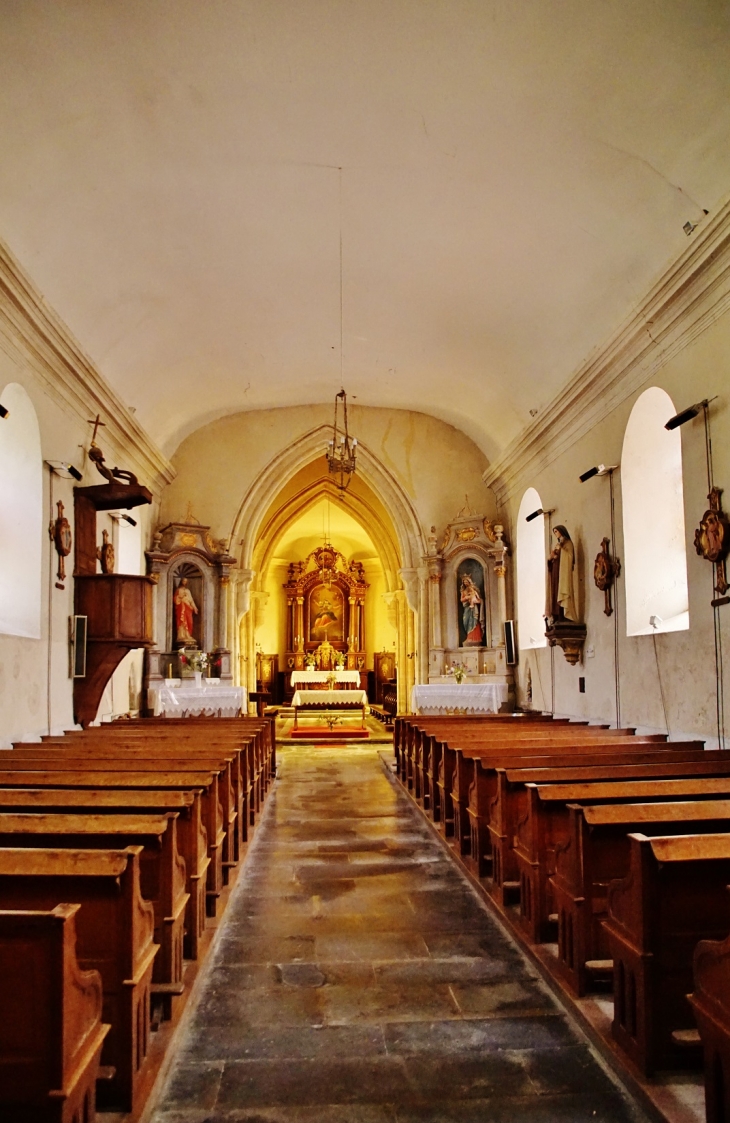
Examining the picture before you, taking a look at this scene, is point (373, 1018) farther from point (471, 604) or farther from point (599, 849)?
point (471, 604)

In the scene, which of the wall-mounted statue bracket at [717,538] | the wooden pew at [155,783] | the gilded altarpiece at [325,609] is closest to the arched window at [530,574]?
the wall-mounted statue bracket at [717,538]

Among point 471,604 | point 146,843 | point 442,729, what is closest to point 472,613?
point 471,604

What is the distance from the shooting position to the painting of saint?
13773mm

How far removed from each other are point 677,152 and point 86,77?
4570 millimetres

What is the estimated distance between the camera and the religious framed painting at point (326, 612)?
24.1m

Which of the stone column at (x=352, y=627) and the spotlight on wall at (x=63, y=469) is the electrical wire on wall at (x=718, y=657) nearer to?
the spotlight on wall at (x=63, y=469)

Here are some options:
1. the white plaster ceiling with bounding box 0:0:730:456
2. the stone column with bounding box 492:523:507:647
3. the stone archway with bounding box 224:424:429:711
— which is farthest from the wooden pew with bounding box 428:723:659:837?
the stone archway with bounding box 224:424:429:711

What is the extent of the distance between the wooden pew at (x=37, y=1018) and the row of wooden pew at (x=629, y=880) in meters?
1.70

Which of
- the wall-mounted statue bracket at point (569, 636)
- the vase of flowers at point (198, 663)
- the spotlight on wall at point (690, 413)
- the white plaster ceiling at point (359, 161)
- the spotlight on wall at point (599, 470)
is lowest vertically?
the vase of flowers at point (198, 663)

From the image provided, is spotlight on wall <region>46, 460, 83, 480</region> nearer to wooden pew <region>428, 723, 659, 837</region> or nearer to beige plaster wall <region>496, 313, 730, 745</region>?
wooden pew <region>428, 723, 659, 837</region>

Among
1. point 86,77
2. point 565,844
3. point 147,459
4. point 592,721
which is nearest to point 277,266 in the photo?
point 86,77

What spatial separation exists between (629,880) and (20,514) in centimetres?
679

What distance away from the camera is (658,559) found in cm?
821

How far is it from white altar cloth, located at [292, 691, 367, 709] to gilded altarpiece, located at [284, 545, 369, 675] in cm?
785
